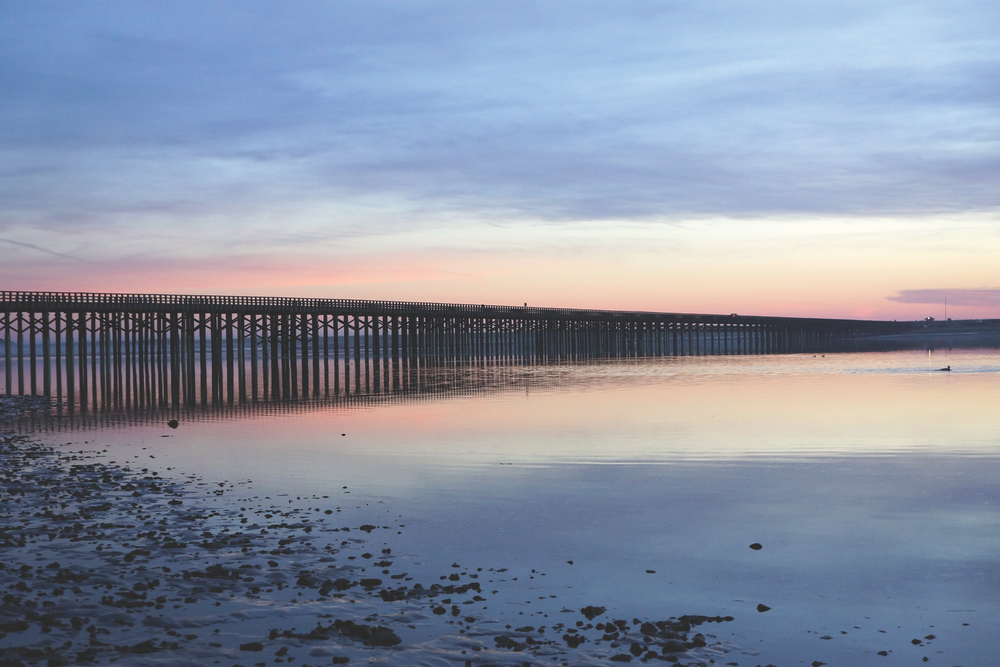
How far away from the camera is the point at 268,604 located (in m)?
8.03

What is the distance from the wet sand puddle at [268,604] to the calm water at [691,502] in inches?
10.5

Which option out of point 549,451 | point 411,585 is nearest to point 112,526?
point 411,585

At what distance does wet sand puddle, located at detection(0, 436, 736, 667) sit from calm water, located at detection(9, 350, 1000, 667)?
0.88ft

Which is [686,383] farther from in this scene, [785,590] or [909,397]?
[785,590]

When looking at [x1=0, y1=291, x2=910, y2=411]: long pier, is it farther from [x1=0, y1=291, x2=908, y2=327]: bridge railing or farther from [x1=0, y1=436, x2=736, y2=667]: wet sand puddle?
[x1=0, y1=436, x2=736, y2=667]: wet sand puddle

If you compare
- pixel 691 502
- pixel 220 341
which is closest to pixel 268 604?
pixel 691 502

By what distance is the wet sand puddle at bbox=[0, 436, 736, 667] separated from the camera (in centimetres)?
684

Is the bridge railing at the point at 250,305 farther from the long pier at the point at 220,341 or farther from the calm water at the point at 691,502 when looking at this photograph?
the calm water at the point at 691,502

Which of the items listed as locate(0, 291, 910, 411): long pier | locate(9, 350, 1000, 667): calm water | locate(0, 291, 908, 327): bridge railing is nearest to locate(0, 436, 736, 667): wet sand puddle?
locate(9, 350, 1000, 667): calm water

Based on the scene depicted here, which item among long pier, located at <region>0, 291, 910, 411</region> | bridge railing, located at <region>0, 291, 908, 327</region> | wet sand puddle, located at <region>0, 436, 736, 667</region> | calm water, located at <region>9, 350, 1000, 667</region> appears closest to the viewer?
wet sand puddle, located at <region>0, 436, 736, 667</region>

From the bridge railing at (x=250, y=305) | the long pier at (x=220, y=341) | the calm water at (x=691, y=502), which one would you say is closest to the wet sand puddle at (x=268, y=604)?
the calm water at (x=691, y=502)

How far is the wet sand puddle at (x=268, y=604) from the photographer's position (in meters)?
6.84

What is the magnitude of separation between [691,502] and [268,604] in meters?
6.51

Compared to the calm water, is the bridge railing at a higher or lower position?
higher
